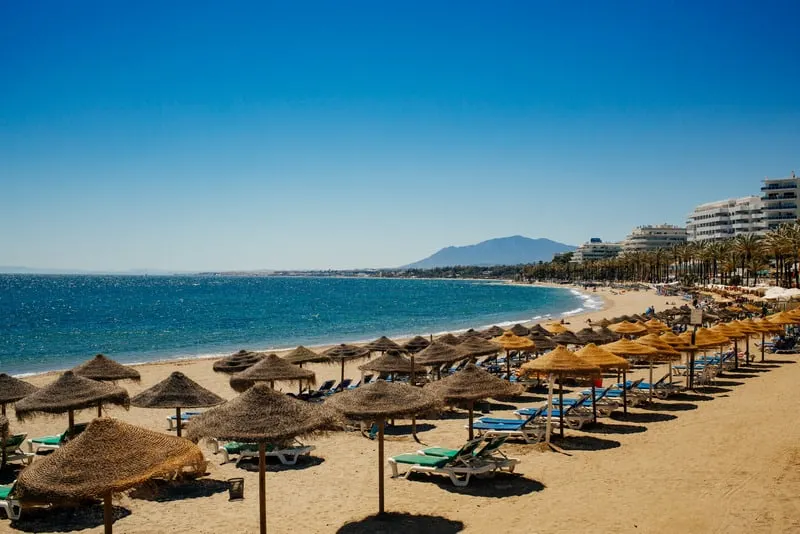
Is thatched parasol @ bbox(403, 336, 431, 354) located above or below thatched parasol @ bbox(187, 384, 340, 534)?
below

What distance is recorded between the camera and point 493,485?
35.2ft

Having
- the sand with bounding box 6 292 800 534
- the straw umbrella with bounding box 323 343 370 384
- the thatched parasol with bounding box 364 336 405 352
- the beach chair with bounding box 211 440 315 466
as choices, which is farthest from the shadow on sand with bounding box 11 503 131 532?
the thatched parasol with bounding box 364 336 405 352

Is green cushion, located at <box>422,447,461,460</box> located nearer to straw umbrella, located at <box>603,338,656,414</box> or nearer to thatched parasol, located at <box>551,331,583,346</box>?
straw umbrella, located at <box>603,338,656,414</box>

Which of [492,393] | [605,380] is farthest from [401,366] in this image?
[605,380]

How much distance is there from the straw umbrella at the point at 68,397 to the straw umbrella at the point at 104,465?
4973 millimetres

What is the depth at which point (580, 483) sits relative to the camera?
10.7 m

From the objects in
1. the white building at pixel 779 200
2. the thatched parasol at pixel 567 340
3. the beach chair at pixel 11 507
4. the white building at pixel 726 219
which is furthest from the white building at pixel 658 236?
the beach chair at pixel 11 507

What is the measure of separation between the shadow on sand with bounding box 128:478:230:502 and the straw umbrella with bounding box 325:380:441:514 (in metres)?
3.20

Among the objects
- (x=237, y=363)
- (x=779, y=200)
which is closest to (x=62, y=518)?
(x=237, y=363)

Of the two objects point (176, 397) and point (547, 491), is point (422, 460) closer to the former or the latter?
point (547, 491)

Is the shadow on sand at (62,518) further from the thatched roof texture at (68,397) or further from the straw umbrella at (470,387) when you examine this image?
the straw umbrella at (470,387)

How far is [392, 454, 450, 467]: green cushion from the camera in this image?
36.6 feet

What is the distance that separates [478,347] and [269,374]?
25.9 feet

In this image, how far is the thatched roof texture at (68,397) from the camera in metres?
11.6
